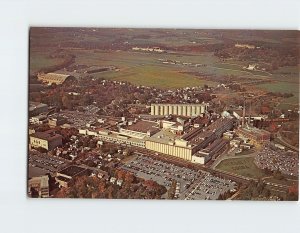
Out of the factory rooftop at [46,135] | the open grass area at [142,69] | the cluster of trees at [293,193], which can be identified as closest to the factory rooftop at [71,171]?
the factory rooftop at [46,135]

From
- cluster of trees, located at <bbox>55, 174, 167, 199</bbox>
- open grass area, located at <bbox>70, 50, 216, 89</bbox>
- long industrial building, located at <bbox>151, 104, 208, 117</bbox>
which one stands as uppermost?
open grass area, located at <bbox>70, 50, 216, 89</bbox>

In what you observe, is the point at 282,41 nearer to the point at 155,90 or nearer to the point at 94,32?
the point at 155,90

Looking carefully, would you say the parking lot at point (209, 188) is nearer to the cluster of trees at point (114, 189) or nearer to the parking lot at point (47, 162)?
the cluster of trees at point (114, 189)

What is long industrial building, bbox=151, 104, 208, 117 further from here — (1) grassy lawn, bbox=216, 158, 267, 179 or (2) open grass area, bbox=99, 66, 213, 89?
(1) grassy lawn, bbox=216, 158, 267, 179

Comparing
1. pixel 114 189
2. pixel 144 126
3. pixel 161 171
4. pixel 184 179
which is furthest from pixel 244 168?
pixel 114 189

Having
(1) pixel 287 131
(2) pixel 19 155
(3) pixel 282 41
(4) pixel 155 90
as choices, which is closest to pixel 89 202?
(2) pixel 19 155

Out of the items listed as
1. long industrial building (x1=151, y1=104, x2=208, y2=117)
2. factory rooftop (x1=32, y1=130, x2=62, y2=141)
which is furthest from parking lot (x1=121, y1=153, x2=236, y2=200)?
factory rooftop (x1=32, y1=130, x2=62, y2=141)
